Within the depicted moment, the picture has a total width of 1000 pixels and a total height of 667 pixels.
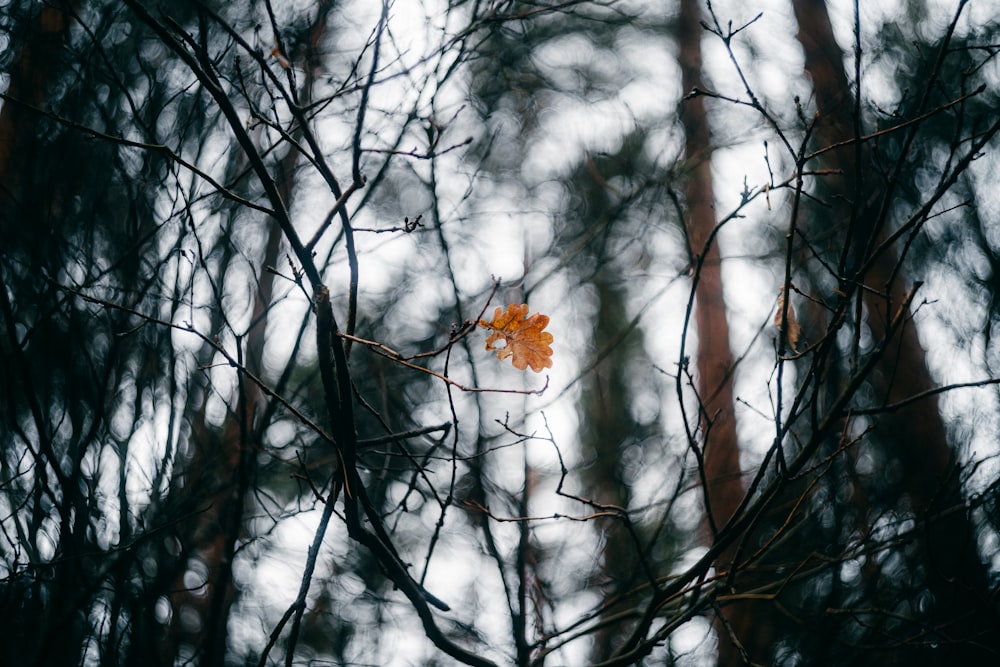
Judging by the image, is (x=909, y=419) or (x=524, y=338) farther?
(x=909, y=419)

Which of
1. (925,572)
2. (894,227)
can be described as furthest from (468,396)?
(894,227)

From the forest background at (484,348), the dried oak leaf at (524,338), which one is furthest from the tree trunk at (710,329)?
the dried oak leaf at (524,338)

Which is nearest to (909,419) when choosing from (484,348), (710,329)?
(710,329)

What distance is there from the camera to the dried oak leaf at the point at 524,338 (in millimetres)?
1529

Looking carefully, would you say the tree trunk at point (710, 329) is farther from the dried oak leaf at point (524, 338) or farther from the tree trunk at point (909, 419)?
the dried oak leaf at point (524, 338)

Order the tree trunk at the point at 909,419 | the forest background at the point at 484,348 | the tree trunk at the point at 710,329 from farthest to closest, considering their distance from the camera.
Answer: the tree trunk at the point at 710,329 < the tree trunk at the point at 909,419 < the forest background at the point at 484,348

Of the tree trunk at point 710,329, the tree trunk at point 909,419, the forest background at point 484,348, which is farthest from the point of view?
the tree trunk at point 710,329

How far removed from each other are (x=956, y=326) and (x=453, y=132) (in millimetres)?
3029

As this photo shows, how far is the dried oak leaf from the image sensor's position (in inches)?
60.2

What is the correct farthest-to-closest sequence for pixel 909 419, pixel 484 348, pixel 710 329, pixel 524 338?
1. pixel 710 329
2. pixel 909 419
3. pixel 484 348
4. pixel 524 338

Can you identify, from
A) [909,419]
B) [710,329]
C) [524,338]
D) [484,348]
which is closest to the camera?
[524,338]

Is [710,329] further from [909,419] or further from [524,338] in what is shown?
[524,338]

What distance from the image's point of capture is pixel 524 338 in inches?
61.0

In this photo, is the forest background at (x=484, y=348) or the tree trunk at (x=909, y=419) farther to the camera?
the tree trunk at (x=909, y=419)
